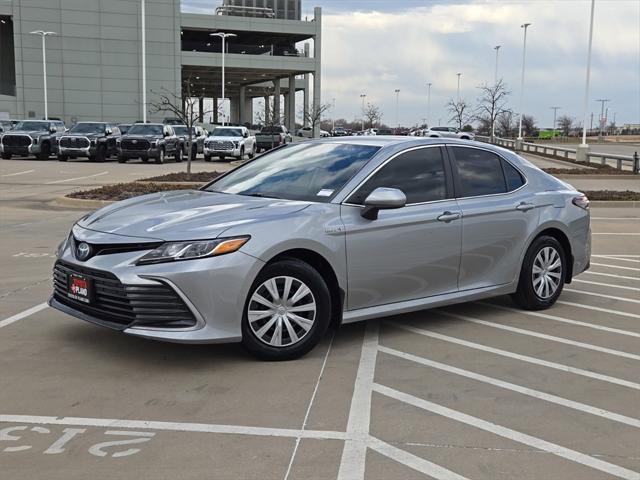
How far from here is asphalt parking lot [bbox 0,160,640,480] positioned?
141 inches

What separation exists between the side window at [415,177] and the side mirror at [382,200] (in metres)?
0.17

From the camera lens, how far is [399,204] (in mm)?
5402

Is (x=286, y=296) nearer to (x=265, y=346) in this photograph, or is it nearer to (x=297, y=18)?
(x=265, y=346)

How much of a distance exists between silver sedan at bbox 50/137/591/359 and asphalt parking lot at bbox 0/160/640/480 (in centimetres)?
34

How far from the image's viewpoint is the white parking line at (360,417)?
3516 millimetres

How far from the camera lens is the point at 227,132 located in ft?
115

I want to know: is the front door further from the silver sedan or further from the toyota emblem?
the toyota emblem

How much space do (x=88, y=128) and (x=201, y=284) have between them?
31.0 meters

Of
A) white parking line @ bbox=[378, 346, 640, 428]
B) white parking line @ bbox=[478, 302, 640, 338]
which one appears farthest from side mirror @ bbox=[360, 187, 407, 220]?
white parking line @ bbox=[478, 302, 640, 338]

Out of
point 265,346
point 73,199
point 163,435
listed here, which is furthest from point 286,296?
point 73,199

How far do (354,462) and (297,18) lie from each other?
253ft

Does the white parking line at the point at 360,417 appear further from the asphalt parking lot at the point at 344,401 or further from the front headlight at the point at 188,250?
the front headlight at the point at 188,250

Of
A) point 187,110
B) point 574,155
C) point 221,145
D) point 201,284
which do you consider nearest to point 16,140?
point 187,110

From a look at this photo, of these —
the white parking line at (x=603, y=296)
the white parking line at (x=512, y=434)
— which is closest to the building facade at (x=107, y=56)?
the white parking line at (x=603, y=296)
